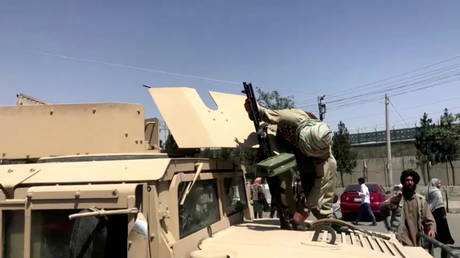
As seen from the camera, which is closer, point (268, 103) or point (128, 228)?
point (128, 228)

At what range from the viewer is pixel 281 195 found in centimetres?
473

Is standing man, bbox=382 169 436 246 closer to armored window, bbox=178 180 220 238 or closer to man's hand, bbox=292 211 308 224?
man's hand, bbox=292 211 308 224

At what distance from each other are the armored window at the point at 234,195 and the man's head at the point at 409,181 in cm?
196

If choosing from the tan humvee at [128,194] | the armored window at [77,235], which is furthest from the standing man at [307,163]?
the armored window at [77,235]

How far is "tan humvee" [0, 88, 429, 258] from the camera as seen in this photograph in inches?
119

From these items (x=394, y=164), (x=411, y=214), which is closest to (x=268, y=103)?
(x=394, y=164)

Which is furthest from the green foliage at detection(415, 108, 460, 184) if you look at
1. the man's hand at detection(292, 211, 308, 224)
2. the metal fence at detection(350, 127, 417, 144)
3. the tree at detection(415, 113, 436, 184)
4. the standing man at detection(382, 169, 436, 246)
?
the man's hand at detection(292, 211, 308, 224)

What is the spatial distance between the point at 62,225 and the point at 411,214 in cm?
422

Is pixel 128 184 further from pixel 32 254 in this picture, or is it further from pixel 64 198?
pixel 32 254

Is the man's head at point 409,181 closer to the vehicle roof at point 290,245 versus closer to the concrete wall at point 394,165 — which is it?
the vehicle roof at point 290,245

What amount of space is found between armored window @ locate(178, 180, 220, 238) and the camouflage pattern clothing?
745 millimetres

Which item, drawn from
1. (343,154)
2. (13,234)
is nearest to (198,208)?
(13,234)

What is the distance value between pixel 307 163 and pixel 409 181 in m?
1.75

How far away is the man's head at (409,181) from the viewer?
5949 millimetres
